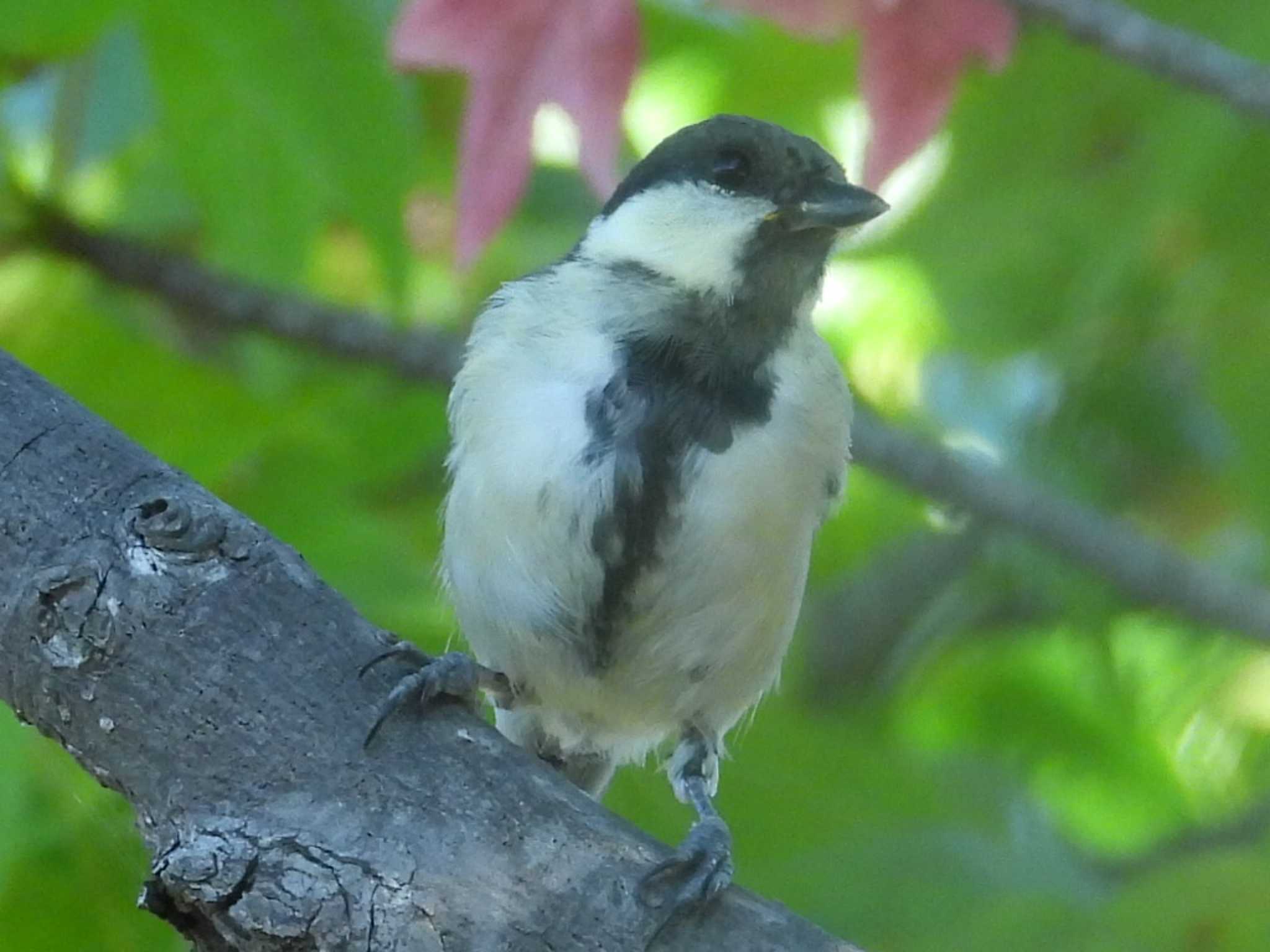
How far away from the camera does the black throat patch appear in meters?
0.89

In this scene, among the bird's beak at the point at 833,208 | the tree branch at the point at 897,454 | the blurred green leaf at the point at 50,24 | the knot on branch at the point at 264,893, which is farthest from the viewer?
the tree branch at the point at 897,454

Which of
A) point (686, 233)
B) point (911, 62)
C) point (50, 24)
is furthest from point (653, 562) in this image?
point (50, 24)

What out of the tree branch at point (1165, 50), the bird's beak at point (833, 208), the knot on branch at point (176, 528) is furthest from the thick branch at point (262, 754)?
the tree branch at point (1165, 50)

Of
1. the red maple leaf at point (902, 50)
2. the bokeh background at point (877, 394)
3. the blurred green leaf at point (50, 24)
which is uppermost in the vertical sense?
the red maple leaf at point (902, 50)

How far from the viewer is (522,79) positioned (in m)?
0.87

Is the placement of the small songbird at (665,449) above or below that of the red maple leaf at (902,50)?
below

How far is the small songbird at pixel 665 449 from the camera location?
0.90 meters

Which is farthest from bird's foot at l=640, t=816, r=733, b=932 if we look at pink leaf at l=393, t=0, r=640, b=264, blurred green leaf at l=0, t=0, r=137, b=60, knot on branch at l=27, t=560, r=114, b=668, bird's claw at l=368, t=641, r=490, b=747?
blurred green leaf at l=0, t=0, r=137, b=60

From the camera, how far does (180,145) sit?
986mm

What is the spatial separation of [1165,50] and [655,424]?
0.36m

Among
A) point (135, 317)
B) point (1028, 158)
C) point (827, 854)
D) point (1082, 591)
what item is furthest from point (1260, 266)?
point (135, 317)

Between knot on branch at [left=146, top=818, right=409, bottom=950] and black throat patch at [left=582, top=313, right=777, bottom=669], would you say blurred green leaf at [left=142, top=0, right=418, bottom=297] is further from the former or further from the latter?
knot on branch at [left=146, top=818, right=409, bottom=950]

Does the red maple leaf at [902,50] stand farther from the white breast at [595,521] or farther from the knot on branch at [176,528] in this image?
A: the knot on branch at [176,528]

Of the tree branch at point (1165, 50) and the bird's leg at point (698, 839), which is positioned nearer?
the bird's leg at point (698, 839)
